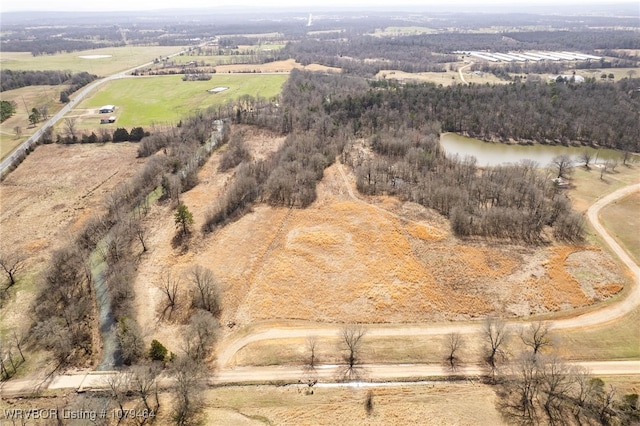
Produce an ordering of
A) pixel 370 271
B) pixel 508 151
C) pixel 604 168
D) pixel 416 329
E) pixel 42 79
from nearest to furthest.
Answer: pixel 416 329
pixel 370 271
pixel 604 168
pixel 508 151
pixel 42 79

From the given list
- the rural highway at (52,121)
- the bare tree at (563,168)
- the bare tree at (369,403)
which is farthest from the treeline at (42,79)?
the bare tree at (563,168)

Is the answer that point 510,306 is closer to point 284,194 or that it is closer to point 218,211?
point 284,194

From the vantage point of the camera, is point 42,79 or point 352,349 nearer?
point 352,349

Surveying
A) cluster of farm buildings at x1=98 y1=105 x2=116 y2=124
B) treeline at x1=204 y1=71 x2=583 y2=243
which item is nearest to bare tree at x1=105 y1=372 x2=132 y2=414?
treeline at x1=204 y1=71 x2=583 y2=243

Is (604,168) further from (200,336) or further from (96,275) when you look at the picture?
(96,275)

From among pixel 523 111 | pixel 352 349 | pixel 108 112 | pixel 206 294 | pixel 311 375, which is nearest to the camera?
pixel 311 375

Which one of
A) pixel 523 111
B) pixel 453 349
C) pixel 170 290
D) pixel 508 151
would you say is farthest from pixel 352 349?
pixel 523 111
